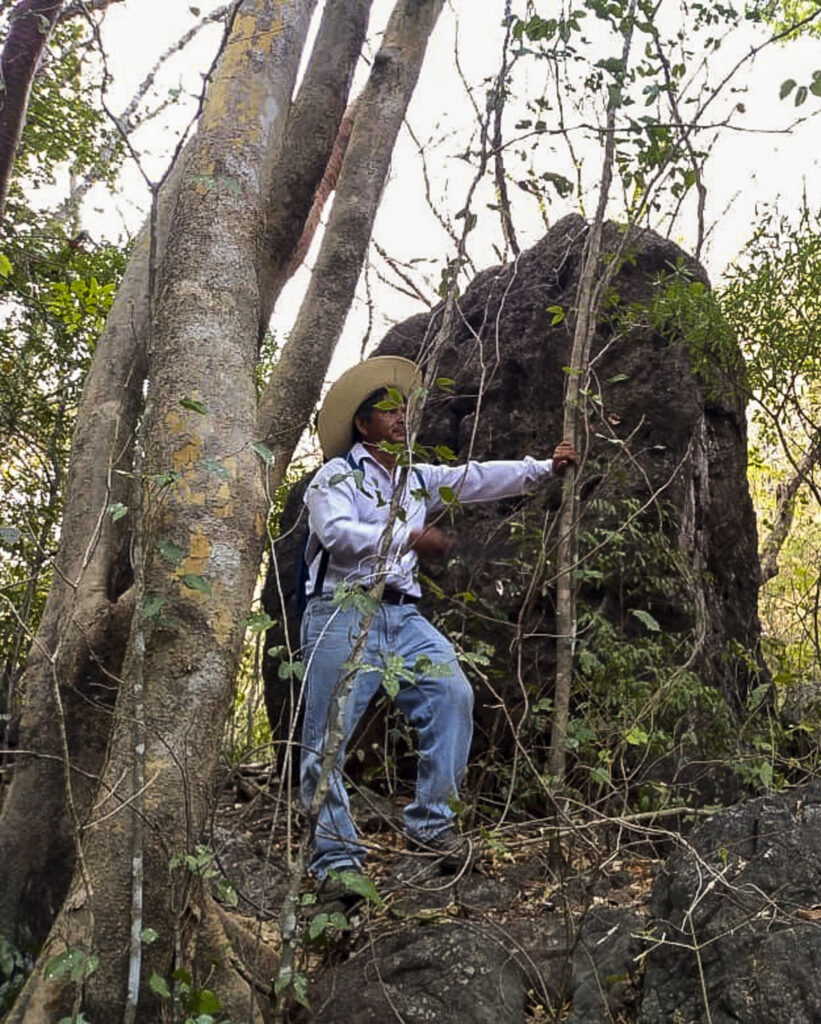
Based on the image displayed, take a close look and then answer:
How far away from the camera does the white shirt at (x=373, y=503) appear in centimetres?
377

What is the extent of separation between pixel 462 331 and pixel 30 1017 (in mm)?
4600

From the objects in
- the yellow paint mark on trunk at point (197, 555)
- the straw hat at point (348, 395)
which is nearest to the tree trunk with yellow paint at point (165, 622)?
the yellow paint mark on trunk at point (197, 555)

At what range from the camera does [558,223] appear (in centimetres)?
626

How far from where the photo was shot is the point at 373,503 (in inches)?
158

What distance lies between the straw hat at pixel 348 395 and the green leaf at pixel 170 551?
1.67 m

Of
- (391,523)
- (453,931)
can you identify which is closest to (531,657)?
(453,931)

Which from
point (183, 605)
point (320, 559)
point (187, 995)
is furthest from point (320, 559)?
point (187, 995)

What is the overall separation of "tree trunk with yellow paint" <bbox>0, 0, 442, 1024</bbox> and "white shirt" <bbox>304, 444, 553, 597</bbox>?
2.38 feet

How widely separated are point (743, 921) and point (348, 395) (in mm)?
2484

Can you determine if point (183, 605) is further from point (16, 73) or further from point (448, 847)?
point (16, 73)

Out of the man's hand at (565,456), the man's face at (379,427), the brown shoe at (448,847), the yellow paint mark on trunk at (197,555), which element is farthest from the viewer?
the man's face at (379,427)

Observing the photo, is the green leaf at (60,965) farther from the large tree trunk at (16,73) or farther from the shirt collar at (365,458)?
the large tree trunk at (16,73)

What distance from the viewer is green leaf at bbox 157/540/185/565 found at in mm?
2717

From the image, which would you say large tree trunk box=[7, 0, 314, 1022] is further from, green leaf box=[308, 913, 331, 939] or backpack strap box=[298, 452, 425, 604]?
backpack strap box=[298, 452, 425, 604]
